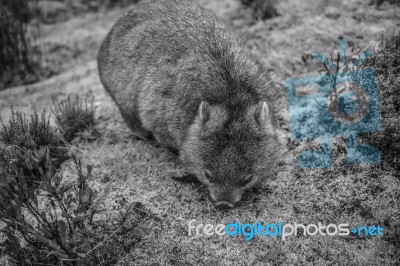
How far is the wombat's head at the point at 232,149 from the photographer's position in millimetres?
3152

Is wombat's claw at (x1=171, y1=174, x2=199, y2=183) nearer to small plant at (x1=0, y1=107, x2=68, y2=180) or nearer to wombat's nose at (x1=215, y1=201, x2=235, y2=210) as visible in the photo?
wombat's nose at (x1=215, y1=201, x2=235, y2=210)

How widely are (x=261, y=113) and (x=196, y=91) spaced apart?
700mm

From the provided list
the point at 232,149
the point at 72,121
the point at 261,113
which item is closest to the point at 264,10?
the point at 261,113

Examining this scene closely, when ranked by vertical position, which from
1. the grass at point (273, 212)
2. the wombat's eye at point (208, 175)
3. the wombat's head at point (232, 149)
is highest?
the wombat's head at point (232, 149)

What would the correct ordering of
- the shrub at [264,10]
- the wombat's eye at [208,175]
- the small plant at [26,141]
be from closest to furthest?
the wombat's eye at [208,175] < the small plant at [26,141] < the shrub at [264,10]

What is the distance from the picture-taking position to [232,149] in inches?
123

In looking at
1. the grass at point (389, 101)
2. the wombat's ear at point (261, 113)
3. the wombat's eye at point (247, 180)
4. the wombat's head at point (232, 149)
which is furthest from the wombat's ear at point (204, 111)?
the grass at point (389, 101)

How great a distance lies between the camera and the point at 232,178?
316 cm

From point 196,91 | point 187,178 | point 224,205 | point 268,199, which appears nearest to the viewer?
point 224,205

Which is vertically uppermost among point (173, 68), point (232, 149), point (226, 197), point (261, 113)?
point (173, 68)

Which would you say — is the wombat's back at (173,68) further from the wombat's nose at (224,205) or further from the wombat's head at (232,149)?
the wombat's nose at (224,205)

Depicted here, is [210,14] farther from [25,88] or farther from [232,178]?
[25,88]

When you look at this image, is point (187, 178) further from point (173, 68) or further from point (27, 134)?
point (27, 134)

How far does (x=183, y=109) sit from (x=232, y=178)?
914mm
